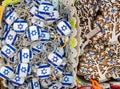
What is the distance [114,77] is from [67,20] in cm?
29

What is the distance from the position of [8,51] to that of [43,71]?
13 cm

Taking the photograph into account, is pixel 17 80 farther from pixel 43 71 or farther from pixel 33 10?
pixel 33 10

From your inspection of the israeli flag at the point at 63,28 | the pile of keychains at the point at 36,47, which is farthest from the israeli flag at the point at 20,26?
the israeli flag at the point at 63,28

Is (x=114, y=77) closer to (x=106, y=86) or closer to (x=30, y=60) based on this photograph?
(x=106, y=86)

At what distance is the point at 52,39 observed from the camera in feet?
3.48

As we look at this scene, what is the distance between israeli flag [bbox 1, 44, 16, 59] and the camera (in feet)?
3.41

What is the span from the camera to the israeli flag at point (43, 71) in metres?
1.04

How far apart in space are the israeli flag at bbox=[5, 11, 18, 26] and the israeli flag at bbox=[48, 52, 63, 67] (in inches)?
6.5

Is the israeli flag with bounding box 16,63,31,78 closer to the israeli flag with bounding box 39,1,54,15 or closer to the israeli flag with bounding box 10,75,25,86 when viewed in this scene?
the israeli flag with bounding box 10,75,25,86

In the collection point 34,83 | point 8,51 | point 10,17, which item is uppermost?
point 10,17

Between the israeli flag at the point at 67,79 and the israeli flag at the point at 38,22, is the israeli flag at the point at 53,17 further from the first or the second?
the israeli flag at the point at 67,79

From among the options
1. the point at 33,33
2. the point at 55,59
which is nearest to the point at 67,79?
the point at 55,59

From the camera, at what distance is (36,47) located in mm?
1047

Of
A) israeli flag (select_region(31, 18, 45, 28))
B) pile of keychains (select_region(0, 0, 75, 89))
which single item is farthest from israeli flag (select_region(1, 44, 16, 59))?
israeli flag (select_region(31, 18, 45, 28))
